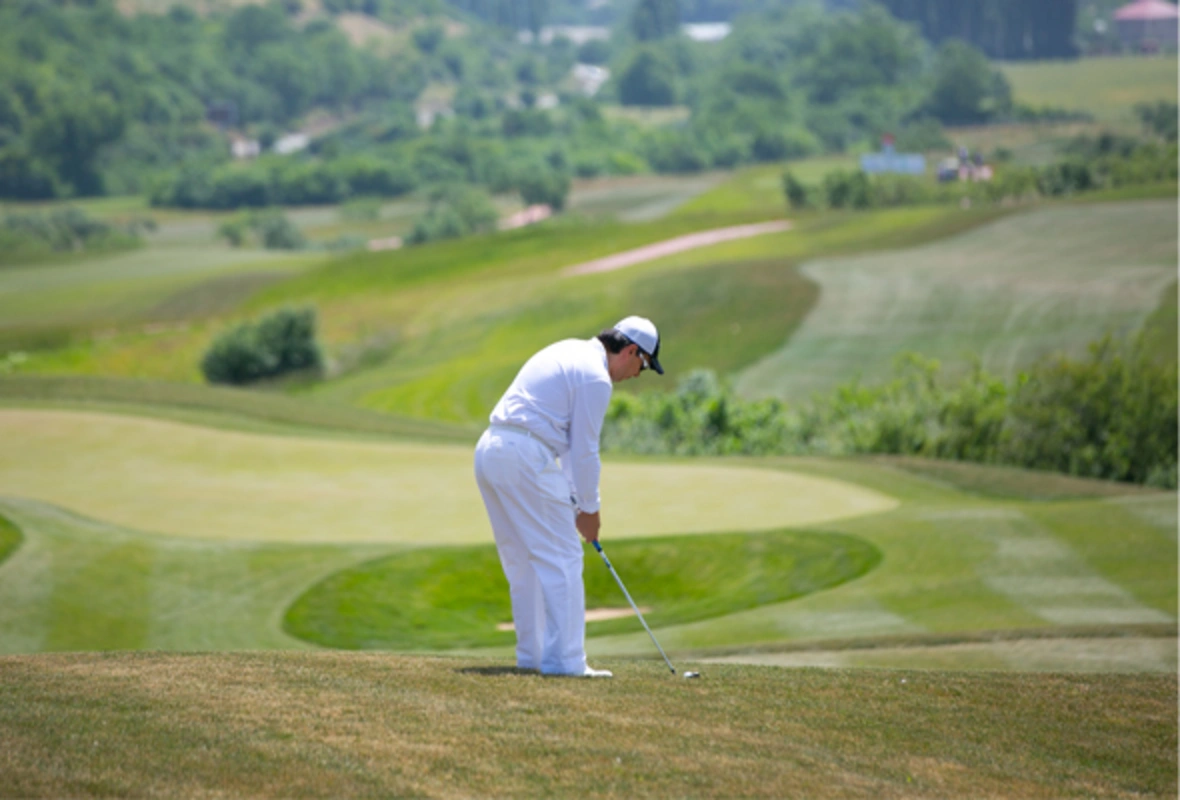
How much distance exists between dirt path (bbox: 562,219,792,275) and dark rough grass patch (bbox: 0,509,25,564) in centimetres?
4161

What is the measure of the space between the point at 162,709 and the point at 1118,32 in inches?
3825

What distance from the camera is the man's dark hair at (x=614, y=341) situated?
855 cm

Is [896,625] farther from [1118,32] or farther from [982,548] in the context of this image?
[1118,32]

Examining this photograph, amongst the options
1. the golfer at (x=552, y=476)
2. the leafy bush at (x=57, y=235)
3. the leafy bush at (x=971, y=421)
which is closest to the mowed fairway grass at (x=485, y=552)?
the golfer at (x=552, y=476)

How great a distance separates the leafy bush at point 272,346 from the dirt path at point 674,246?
45.0 ft

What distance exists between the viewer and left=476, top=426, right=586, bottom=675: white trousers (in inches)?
325

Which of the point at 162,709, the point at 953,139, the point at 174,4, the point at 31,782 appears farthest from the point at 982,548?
the point at 174,4

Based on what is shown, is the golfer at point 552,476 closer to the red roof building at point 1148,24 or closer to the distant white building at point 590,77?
the red roof building at point 1148,24

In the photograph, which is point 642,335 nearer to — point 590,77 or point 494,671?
point 494,671

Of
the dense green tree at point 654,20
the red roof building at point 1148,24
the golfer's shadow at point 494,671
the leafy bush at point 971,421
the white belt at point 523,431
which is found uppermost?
the dense green tree at point 654,20

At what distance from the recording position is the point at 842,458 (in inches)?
1006

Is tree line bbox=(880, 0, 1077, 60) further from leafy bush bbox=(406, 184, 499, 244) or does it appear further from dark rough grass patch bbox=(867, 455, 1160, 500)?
dark rough grass patch bbox=(867, 455, 1160, 500)

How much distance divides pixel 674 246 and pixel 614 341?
53063 mm

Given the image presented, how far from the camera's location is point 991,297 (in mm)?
47531
